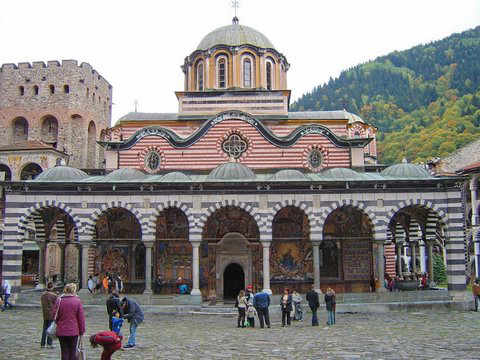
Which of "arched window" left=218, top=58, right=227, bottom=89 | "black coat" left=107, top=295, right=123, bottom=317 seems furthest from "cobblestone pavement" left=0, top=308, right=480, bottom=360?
"arched window" left=218, top=58, right=227, bottom=89

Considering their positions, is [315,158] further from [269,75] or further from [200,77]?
[200,77]

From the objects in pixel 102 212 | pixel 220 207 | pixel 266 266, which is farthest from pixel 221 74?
pixel 266 266

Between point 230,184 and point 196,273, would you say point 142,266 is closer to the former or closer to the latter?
point 196,273

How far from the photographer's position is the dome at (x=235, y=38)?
93.5ft

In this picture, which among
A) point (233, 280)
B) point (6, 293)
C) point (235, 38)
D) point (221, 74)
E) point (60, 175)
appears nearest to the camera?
point (6, 293)

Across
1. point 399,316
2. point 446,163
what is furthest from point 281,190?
point 446,163

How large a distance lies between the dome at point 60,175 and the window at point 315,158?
10414 mm

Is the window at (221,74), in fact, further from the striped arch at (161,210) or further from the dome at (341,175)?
the striped arch at (161,210)

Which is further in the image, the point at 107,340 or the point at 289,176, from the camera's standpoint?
the point at 289,176

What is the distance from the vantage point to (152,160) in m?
24.9

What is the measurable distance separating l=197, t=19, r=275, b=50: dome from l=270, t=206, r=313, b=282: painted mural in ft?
34.4

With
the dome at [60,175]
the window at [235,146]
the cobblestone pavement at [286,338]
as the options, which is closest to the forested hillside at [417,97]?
the window at [235,146]

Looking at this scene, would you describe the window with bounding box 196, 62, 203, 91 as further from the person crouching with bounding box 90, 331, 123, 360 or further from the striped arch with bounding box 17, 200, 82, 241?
the person crouching with bounding box 90, 331, 123, 360

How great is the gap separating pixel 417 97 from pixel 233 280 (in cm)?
7385
